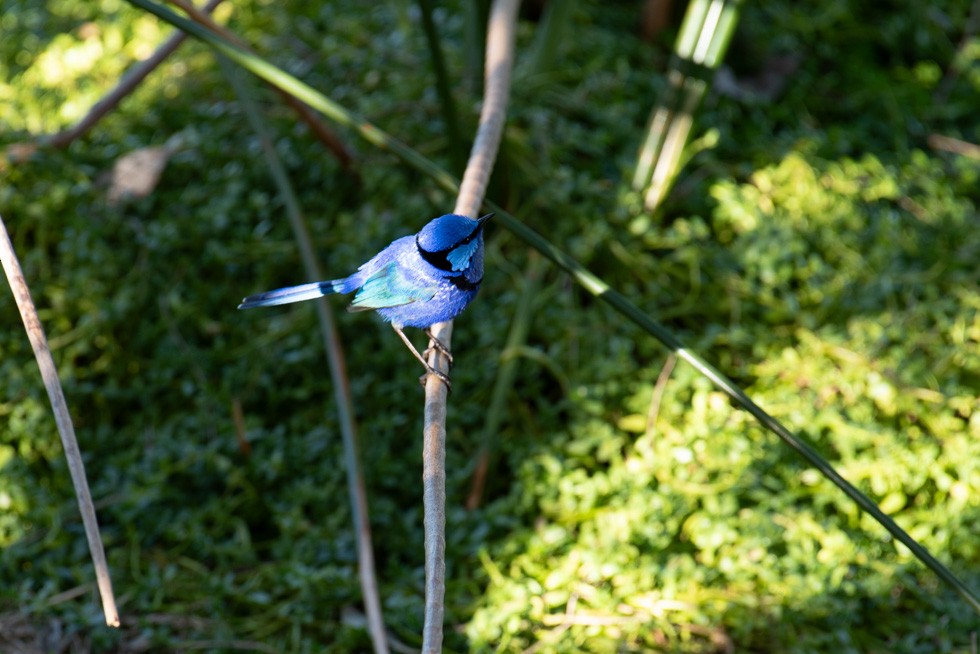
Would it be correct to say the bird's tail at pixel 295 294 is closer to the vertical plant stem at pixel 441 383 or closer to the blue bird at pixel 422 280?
the blue bird at pixel 422 280

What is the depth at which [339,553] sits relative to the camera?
3.04 meters

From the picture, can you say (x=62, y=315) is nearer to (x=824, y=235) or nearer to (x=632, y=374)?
(x=632, y=374)

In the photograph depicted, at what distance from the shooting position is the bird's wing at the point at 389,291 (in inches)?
90.0

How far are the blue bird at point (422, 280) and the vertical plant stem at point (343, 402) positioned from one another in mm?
655

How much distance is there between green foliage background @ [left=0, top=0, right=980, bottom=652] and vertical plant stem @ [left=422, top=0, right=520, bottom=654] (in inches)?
32.9

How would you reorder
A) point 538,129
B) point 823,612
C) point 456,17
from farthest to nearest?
point 456,17
point 538,129
point 823,612

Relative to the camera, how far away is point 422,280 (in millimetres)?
2273

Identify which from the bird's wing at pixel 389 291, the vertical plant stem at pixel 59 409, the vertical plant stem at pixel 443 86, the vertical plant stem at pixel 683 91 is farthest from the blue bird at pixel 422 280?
the vertical plant stem at pixel 683 91

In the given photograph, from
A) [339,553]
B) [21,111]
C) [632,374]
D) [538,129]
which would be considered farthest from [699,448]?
[21,111]

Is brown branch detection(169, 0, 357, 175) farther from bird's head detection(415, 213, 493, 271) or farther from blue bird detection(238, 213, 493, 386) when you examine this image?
bird's head detection(415, 213, 493, 271)

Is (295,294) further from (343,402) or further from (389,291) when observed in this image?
(343,402)

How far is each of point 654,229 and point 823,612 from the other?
1.50 metres

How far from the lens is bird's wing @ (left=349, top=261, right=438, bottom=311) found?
7.50 ft

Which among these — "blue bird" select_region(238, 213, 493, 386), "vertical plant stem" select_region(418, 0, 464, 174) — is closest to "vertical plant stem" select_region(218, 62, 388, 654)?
"vertical plant stem" select_region(418, 0, 464, 174)
